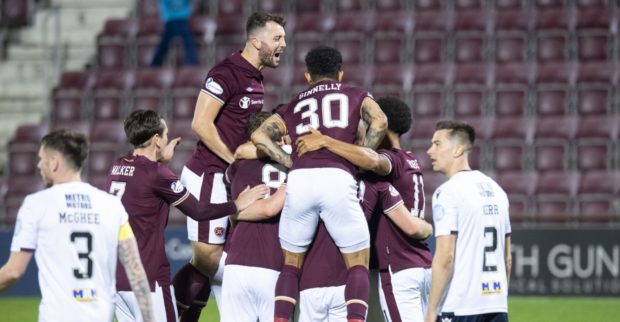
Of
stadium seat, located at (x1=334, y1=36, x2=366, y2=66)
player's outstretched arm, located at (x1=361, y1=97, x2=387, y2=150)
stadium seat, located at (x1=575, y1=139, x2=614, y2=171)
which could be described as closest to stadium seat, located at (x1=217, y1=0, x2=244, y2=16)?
stadium seat, located at (x1=334, y1=36, x2=366, y2=66)

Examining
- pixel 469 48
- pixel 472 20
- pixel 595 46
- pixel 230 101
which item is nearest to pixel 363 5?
pixel 472 20

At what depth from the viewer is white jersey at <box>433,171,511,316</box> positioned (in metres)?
6.61

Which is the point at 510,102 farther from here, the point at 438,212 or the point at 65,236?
the point at 65,236

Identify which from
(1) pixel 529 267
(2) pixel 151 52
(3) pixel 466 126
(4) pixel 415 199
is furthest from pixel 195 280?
(2) pixel 151 52

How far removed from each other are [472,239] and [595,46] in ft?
36.1

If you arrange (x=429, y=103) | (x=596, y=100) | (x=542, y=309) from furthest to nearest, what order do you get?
(x=429, y=103), (x=596, y=100), (x=542, y=309)

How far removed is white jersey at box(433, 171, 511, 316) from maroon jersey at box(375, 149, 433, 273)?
50 cm

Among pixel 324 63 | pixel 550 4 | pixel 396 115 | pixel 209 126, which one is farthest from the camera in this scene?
pixel 550 4

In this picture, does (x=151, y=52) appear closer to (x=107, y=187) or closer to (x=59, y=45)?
(x=59, y=45)

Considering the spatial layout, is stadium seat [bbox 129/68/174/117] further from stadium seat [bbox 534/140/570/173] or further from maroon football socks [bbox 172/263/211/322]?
maroon football socks [bbox 172/263/211/322]

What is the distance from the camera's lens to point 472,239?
6.66 meters

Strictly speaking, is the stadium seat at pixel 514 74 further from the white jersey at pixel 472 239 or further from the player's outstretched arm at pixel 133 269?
the player's outstretched arm at pixel 133 269

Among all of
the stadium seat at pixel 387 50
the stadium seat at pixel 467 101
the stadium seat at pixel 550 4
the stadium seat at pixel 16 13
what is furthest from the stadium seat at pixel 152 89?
the stadium seat at pixel 550 4

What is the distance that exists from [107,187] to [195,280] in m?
1.25
